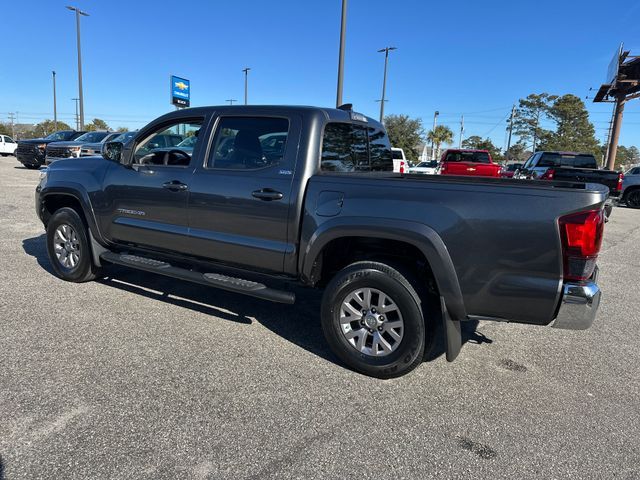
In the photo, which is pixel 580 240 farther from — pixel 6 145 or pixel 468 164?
pixel 6 145

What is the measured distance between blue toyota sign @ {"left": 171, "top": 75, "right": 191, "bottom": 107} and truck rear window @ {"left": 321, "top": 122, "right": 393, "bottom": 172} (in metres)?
22.3

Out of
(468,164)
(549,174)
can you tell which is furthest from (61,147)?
(549,174)

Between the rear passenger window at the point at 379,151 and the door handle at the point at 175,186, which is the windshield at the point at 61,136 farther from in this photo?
the rear passenger window at the point at 379,151

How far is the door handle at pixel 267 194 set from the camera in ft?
11.6

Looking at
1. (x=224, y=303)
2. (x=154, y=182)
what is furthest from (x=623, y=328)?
(x=154, y=182)

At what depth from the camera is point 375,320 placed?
3271mm

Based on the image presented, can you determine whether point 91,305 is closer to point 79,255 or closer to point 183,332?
point 79,255

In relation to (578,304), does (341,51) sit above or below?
above

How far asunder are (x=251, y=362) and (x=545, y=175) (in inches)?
457

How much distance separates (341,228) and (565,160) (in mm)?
14387

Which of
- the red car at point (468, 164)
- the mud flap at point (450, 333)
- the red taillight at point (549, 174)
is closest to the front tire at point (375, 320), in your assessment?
the mud flap at point (450, 333)

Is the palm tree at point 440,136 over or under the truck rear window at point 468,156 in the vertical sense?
over

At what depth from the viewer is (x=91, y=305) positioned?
14.7 feet

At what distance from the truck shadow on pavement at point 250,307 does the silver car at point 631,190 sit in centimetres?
1706
